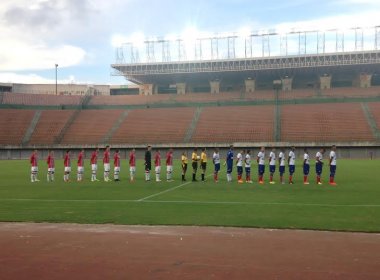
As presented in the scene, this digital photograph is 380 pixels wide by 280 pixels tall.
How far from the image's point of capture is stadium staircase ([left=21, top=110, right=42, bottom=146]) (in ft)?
198

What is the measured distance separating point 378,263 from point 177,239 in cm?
440

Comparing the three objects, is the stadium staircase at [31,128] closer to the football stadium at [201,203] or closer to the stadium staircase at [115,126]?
the football stadium at [201,203]

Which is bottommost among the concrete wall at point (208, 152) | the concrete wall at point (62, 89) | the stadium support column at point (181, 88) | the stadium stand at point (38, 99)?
the concrete wall at point (208, 152)

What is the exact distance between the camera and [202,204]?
Answer: 53.1 feet

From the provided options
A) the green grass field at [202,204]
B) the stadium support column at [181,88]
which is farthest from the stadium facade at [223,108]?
the green grass field at [202,204]

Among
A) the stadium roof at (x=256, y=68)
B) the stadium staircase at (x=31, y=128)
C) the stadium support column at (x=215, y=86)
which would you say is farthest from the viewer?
the stadium support column at (x=215, y=86)

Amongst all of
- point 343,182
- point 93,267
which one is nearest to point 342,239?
point 93,267

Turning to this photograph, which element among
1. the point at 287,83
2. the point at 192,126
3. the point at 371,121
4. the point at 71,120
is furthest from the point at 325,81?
the point at 71,120

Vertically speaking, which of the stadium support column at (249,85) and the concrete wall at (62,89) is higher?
the concrete wall at (62,89)

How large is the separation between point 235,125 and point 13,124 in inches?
1220

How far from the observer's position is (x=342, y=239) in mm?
10406

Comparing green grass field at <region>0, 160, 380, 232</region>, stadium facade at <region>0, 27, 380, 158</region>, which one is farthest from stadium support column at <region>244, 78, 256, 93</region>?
green grass field at <region>0, 160, 380, 232</region>

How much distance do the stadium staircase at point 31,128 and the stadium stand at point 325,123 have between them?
33685mm

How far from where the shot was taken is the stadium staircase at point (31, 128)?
6044 cm
